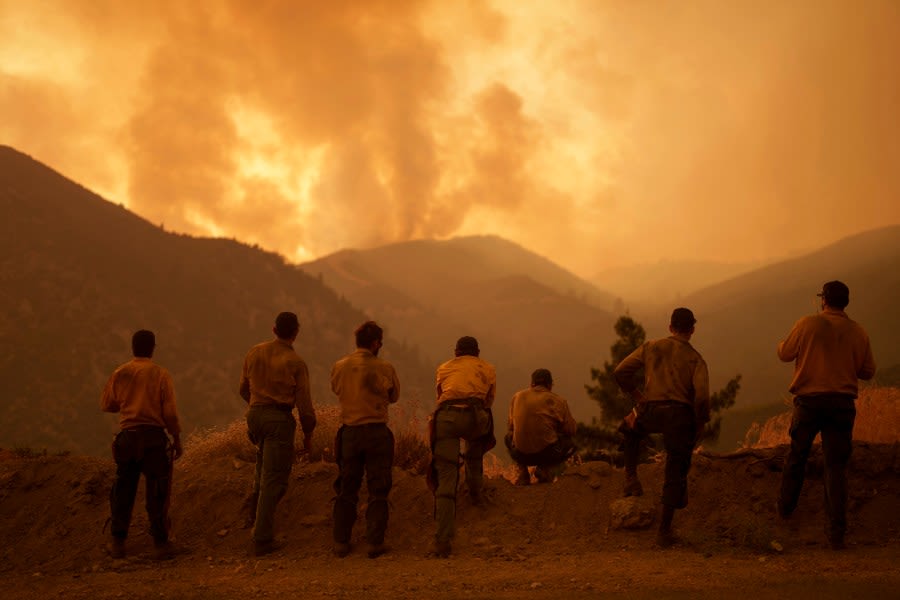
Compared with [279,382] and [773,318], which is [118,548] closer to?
[279,382]

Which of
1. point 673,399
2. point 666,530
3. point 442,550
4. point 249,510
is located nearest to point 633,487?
point 666,530

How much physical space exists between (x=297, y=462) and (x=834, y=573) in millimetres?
6516

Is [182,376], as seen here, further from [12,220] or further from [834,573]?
[834,573]

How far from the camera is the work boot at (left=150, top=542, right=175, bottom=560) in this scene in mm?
7992

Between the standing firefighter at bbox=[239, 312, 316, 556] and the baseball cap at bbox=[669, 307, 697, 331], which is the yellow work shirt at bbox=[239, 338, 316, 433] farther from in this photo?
the baseball cap at bbox=[669, 307, 697, 331]

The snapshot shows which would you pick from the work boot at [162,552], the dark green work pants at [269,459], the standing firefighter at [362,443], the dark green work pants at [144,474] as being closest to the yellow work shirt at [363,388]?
the standing firefighter at [362,443]

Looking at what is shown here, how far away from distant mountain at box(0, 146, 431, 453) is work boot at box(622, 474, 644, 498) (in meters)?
42.1

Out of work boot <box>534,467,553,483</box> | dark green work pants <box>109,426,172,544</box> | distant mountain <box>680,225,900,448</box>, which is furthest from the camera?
distant mountain <box>680,225,900,448</box>

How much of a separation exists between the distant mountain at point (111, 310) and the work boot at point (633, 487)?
42.1 metres

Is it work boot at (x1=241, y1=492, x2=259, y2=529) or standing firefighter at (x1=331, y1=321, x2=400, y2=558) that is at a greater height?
standing firefighter at (x1=331, y1=321, x2=400, y2=558)

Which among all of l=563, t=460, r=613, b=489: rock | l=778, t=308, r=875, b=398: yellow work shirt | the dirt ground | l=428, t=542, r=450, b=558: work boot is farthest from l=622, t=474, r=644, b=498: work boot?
l=428, t=542, r=450, b=558: work boot

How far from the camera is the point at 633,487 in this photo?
8469 millimetres

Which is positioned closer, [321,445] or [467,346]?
[467,346]

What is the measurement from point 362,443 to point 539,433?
2998mm
